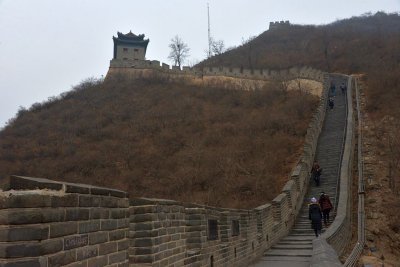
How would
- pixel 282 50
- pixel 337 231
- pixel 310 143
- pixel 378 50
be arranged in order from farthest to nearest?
1. pixel 282 50
2. pixel 378 50
3. pixel 310 143
4. pixel 337 231

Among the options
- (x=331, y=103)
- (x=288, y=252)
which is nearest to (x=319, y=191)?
(x=288, y=252)

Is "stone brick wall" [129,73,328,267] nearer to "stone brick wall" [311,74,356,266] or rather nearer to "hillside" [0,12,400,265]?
"stone brick wall" [311,74,356,266]

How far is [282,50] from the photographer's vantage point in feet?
223

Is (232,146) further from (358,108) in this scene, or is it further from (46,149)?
(46,149)

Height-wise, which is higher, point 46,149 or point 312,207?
point 46,149

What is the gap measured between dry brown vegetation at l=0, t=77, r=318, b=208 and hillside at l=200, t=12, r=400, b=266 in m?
4.13

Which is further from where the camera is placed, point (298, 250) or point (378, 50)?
point (378, 50)

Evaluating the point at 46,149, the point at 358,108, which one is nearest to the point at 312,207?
the point at 358,108

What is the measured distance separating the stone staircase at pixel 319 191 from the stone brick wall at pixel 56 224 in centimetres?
779

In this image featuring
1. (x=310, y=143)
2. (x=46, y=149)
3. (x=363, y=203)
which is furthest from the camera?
(x=46, y=149)

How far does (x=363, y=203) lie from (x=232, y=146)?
10961 millimetres

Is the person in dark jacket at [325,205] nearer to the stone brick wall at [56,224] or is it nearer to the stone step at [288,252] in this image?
the stone step at [288,252]

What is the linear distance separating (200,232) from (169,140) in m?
22.6

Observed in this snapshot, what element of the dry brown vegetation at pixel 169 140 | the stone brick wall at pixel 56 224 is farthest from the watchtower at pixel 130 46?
the stone brick wall at pixel 56 224
